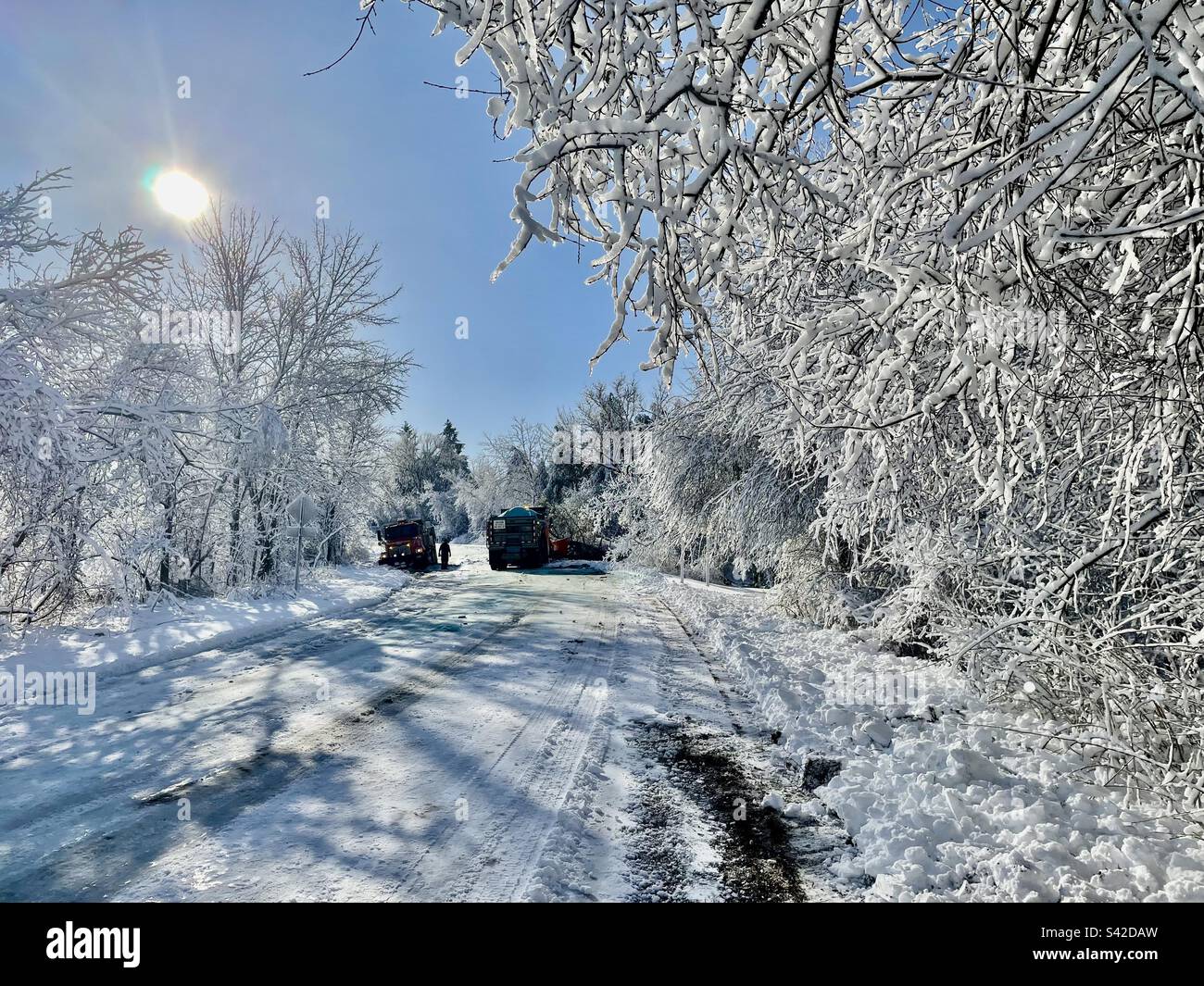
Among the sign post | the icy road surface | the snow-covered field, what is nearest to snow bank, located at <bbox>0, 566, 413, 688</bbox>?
the snow-covered field

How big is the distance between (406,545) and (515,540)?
549 centimetres

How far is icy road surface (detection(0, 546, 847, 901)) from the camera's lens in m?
3.47

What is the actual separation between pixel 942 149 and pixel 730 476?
1355cm

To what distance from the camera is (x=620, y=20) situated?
244cm

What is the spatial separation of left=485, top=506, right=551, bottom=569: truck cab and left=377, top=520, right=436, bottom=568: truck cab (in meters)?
3.58

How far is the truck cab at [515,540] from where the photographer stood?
31.2m

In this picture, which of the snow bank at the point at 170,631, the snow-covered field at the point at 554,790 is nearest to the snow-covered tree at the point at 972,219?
the snow-covered field at the point at 554,790

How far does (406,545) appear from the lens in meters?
31.8

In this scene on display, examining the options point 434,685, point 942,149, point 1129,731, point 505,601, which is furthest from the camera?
point 505,601

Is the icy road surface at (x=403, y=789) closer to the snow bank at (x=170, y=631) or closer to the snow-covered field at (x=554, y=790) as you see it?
the snow-covered field at (x=554, y=790)

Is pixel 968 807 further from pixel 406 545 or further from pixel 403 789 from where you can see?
pixel 406 545

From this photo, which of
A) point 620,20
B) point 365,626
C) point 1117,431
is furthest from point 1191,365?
point 365,626

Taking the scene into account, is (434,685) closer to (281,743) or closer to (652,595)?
(281,743)
